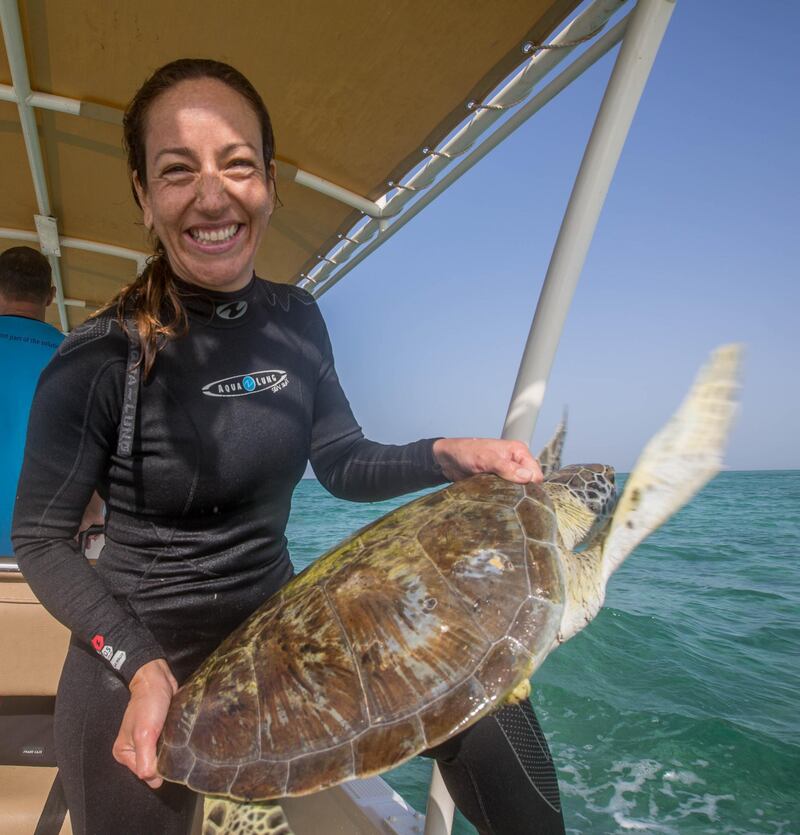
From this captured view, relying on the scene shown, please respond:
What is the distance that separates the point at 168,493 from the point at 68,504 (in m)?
0.23

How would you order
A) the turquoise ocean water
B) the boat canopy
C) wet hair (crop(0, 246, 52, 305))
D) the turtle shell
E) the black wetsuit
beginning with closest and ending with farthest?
the turtle shell, the black wetsuit, the boat canopy, wet hair (crop(0, 246, 52, 305)), the turquoise ocean water

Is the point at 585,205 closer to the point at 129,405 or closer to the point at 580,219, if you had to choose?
the point at 580,219

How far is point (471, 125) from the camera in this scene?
2566 mm

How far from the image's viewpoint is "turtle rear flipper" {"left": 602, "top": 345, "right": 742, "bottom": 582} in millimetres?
1609

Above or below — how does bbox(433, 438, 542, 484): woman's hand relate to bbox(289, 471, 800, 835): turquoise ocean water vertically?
above

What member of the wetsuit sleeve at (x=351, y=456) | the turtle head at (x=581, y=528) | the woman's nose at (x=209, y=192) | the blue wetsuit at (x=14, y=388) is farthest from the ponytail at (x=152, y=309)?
the blue wetsuit at (x=14, y=388)

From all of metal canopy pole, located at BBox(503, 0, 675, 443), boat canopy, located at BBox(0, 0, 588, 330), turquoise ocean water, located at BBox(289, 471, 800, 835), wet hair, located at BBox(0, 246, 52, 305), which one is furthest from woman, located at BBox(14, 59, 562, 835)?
turquoise ocean water, located at BBox(289, 471, 800, 835)

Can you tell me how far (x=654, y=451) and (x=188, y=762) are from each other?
5.05 feet

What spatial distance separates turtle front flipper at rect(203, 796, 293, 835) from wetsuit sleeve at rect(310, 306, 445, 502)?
2.83 feet

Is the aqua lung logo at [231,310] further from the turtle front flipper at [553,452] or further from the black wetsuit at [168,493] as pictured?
the turtle front flipper at [553,452]

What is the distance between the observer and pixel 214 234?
1529mm

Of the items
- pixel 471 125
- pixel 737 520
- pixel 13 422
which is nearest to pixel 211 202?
pixel 471 125

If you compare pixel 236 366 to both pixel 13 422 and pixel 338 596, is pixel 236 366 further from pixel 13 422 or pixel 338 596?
pixel 13 422

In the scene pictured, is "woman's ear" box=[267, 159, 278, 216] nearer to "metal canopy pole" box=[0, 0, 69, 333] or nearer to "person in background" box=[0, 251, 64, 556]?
"metal canopy pole" box=[0, 0, 69, 333]
